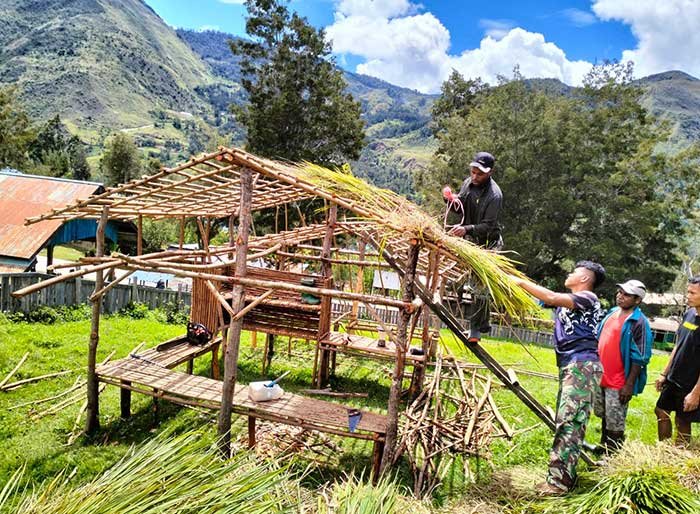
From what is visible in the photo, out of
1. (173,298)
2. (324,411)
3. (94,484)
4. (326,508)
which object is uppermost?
(94,484)

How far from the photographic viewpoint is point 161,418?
6.61 metres

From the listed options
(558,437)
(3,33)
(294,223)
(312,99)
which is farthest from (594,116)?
(3,33)

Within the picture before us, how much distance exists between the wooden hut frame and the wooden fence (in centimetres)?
585

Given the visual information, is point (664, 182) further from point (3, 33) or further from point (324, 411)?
point (3, 33)

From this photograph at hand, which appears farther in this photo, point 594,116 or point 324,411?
point 594,116

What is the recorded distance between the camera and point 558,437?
412cm

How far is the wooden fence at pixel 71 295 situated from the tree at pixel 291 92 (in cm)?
1107

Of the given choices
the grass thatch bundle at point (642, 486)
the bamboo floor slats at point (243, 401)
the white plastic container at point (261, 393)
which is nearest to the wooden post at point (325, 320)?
the bamboo floor slats at point (243, 401)

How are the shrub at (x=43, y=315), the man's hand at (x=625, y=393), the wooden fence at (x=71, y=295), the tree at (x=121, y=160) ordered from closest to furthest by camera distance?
the man's hand at (x=625, y=393), the wooden fence at (x=71, y=295), the shrub at (x=43, y=315), the tree at (x=121, y=160)

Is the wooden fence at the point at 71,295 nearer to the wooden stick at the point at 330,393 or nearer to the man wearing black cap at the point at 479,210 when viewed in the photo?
the wooden stick at the point at 330,393

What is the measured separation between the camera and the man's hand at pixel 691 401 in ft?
15.3

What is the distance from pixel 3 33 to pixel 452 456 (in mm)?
182192

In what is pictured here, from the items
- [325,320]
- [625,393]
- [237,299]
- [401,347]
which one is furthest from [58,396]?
[625,393]

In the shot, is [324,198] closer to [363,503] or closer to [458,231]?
[458,231]
